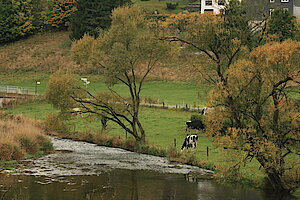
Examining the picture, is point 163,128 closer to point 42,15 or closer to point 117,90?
point 117,90

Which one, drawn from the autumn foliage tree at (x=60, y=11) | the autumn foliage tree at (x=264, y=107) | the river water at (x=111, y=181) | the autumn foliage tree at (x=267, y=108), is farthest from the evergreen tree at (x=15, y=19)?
the autumn foliage tree at (x=267, y=108)

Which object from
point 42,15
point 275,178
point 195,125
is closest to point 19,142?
point 195,125

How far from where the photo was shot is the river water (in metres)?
31.3

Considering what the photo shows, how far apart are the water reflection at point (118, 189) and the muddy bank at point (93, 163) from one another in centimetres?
200

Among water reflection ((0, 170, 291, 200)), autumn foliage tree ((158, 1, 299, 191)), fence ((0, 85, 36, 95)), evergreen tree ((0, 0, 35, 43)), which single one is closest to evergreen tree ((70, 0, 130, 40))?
evergreen tree ((0, 0, 35, 43))

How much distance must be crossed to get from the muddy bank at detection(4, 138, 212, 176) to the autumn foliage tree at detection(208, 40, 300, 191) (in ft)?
25.0

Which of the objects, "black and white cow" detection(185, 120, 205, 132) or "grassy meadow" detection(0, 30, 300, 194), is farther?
"black and white cow" detection(185, 120, 205, 132)

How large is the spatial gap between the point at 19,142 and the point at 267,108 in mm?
20712

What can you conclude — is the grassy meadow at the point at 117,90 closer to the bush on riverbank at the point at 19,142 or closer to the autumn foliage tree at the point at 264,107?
the autumn foliage tree at the point at 264,107

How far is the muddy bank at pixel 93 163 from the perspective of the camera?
3802cm

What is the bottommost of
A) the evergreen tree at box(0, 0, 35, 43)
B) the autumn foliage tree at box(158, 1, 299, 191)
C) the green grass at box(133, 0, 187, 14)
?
the autumn foliage tree at box(158, 1, 299, 191)

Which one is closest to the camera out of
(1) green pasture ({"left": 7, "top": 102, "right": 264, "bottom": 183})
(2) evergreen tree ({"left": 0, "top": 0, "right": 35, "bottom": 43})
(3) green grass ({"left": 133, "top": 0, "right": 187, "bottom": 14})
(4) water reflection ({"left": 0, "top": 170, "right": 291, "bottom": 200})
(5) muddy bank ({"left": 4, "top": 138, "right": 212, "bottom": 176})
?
(4) water reflection ({"left": 0, "top": 170, "right": 291, "bottom": 200})

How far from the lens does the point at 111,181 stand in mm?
35250

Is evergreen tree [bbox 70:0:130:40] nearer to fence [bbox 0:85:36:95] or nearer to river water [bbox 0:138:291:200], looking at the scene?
fence [bbox 0:85:36:95]
